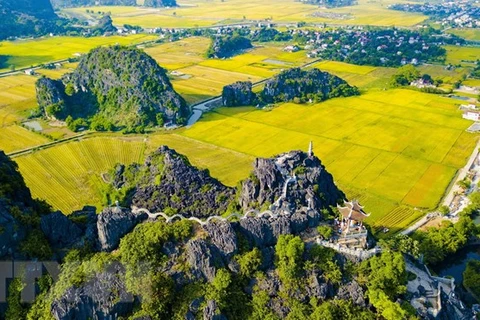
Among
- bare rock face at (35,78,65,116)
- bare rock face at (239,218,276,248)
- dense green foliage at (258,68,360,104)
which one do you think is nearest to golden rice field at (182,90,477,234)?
dense green foliage at (258,68,360,104)

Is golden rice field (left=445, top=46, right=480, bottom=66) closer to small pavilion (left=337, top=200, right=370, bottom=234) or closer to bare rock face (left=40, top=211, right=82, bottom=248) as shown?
small pavilion (left=337, top=200, right=370, bottom=234)

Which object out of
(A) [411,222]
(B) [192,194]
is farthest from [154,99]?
(A) [411,222]

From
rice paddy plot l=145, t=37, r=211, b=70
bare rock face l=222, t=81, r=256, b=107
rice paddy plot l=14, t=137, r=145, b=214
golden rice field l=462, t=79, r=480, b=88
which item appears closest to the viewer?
rice paddy plot l=14, t=137, r=145, b=214

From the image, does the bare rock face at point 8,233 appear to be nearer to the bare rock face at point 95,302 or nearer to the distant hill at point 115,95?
the bare rock face at point 95,302

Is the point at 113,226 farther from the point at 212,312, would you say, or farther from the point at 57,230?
the point at 212,312

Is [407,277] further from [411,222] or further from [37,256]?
[37,256]

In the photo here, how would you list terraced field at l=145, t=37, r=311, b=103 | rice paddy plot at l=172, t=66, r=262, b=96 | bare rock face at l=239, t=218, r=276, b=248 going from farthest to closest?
terraced field at l=145, t=37, r=311, b=103, rice paddy plot at l=172, t=66, r=262, b=96, bare rock face at l=239, t=218, r=276, b=248

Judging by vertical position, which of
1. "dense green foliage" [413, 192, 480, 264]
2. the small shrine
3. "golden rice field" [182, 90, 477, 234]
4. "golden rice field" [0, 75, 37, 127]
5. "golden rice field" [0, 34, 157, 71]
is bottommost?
"golden rice field" [182, 90, 477, 234]
